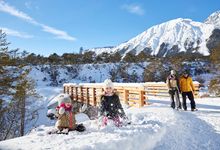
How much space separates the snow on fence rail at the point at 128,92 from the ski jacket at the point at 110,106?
2025mm

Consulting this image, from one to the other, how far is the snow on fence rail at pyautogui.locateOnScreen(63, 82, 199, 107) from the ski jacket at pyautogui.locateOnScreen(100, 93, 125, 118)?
6.64 ft

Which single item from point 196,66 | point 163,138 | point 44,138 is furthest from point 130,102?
→ point 196,66

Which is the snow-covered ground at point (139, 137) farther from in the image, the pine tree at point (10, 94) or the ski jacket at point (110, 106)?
the pine tree at point (10, 94)

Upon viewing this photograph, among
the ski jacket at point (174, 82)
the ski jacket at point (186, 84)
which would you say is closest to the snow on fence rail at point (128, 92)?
the ski jacket at point (174, 82)

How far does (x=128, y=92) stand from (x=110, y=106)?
991 centimetres

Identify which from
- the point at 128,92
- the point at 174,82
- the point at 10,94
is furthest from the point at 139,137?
the point at 10,94

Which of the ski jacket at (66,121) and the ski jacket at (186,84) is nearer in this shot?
the ski jacket at (66,121)

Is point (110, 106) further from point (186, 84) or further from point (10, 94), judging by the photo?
point (10, 94)

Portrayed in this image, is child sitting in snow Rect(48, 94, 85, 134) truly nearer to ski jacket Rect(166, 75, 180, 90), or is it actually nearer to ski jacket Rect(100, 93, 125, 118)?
ski jacket Rect(100, 93, 125, 118)

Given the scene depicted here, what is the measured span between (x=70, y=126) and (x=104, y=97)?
1897mm

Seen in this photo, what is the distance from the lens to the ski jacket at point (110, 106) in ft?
32.4

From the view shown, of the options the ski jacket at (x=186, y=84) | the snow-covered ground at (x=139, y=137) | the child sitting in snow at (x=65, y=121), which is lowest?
the snow-covered ground at (x=139, y=137)

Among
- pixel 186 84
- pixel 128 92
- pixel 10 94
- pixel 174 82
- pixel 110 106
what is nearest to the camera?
pixel 110 106

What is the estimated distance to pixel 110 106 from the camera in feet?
32.7
